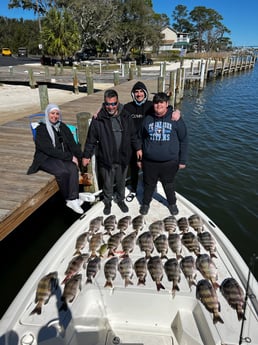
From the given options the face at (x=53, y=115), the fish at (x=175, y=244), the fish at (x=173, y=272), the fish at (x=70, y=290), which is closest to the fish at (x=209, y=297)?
the fish at (x=173, y=272)

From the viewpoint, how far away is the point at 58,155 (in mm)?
4785

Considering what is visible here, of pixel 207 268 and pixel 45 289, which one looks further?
pixel 207 268

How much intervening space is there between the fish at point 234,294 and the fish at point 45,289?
2.04 metres

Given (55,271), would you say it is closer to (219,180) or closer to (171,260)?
(171,260)

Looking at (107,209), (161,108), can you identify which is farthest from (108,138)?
(107,209)

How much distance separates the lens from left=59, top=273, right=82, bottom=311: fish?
3.06m

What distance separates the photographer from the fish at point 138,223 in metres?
4.34

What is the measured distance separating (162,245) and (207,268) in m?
0.70

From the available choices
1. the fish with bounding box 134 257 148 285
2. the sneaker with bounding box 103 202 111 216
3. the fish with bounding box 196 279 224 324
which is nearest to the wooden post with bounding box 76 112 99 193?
the sneaker with bounding box 103 202 111 216

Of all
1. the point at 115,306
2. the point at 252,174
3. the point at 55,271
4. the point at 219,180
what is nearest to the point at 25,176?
the point at 55,271

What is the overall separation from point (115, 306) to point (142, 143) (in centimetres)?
248

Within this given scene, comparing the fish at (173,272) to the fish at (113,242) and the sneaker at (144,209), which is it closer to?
the fish at (113,242)

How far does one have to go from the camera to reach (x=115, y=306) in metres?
3.21

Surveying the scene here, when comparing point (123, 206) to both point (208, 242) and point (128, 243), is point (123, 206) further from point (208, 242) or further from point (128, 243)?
point (208, 242)
